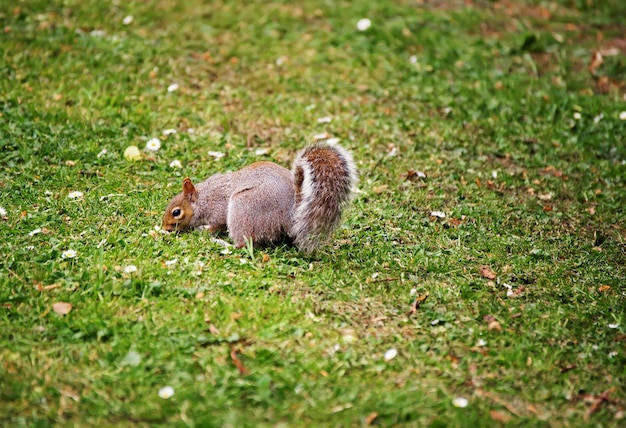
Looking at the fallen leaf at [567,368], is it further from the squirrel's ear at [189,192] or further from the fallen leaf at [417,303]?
the squirrel's ear at [189,192]

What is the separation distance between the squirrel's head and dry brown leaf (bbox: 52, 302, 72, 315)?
0.94m

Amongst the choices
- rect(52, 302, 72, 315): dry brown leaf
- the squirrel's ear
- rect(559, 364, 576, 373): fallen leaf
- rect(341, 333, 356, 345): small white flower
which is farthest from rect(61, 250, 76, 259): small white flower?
rect(559, 364, 576, 373): fallen leaf

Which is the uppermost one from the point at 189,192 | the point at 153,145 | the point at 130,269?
the point at 189,192

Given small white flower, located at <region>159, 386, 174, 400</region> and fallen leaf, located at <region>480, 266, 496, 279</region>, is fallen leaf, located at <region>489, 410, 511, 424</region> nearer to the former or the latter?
fallen leaf, located at <region>480, 266, 496, 279</region>

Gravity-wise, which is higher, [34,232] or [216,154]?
[34,232]

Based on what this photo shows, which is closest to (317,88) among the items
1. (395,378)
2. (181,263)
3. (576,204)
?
(576,204)

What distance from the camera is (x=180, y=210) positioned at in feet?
13.9

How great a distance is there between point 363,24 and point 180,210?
3.80 metres

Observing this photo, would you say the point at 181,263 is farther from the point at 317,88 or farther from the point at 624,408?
the point at 317,88

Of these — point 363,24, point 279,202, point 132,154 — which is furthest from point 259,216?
point 363,24

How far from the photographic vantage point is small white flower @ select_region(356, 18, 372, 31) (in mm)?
7227

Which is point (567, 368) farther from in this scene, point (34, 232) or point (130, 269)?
point (34, 232)

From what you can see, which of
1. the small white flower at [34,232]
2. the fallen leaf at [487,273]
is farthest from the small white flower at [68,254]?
the fallen leaf at [487,273]

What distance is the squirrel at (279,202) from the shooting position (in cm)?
387
